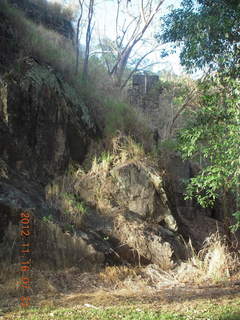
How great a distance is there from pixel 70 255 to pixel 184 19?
509 centimetres

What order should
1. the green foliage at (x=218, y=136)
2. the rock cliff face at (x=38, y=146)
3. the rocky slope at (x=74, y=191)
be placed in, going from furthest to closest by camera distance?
the rocky slope at (x=74, y=191) < the rock cliff face at (x=38, y=146) < the green foliage at (x=218, y=136)

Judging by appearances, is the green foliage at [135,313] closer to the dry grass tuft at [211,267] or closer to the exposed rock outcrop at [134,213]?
the dry grass tuft at [211,267]

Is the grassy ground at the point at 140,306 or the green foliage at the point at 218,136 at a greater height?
the green foliage at the point at 218,136

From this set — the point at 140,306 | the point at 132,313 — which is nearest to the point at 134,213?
the point at 140,306

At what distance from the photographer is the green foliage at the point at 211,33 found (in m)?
7.36

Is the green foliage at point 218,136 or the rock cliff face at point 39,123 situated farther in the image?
the rock cliff face at point 39,123

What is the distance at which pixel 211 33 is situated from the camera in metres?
7.47

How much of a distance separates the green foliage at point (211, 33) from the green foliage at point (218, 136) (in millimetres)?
440

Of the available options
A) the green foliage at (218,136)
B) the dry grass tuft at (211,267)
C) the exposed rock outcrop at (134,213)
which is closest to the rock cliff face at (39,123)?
the exposed rock outcrop at (134,213)

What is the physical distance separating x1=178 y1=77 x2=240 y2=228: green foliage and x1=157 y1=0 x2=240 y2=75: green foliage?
17.3 inches

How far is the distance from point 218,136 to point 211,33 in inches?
74.4

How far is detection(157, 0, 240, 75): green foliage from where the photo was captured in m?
7.36
